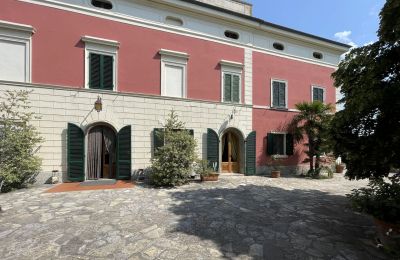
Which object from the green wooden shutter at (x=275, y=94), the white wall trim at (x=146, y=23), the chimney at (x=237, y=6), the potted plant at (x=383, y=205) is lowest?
the potted plant at (x=383, y=205)

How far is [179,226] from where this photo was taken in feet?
17.5

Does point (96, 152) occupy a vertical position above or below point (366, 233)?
above

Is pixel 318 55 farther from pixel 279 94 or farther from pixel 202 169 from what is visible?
pixel 202 169

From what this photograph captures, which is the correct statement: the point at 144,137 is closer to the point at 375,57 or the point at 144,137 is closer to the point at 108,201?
the point at 108,201

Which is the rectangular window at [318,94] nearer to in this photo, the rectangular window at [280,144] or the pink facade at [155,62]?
the pink facade at [155,62]

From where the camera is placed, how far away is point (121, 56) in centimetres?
1034

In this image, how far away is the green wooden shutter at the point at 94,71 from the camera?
32.3 ft

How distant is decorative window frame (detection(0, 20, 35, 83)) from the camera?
28.5ft

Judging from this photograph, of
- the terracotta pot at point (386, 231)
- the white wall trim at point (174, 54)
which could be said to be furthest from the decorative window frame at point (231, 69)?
the terracotta pot at point (386, 231)

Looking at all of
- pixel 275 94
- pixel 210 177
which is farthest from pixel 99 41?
pixel 275 94

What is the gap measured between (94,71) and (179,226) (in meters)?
7.33

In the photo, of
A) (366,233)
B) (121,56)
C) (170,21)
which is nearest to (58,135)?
(121,56)

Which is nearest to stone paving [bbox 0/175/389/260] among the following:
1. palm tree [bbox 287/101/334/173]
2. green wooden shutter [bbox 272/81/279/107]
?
→ palm tree [bbox 287/101/334/173]

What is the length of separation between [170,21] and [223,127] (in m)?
5.46
